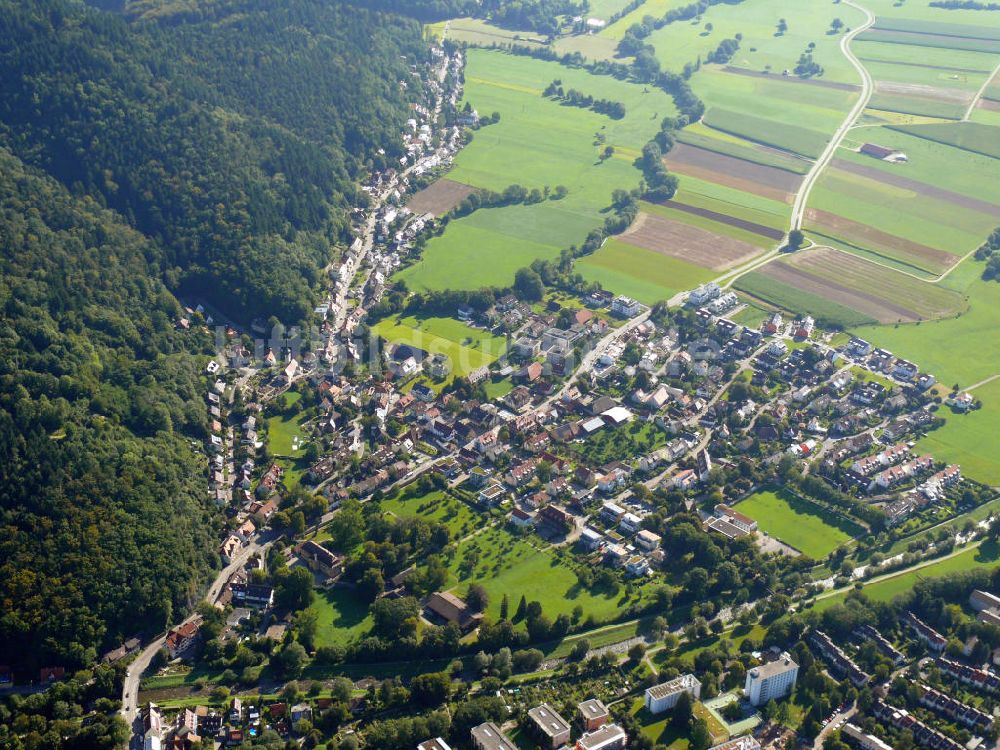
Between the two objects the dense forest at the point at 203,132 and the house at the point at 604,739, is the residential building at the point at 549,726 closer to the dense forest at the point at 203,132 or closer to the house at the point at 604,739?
the house at the point at 604,739

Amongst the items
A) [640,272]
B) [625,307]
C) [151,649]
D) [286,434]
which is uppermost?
[640,272]

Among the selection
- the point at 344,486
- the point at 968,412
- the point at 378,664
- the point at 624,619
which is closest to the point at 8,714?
the point at 378,664

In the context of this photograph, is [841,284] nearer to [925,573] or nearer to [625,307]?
[625,307]

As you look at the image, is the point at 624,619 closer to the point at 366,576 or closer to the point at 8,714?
the point at 366,576

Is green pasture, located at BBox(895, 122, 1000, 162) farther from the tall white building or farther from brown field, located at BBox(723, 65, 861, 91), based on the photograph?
the tall white building

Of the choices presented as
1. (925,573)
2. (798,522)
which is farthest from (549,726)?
(925,573)

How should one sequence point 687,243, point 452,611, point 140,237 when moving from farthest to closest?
point 687,243 < point 140,237 < point 452,611

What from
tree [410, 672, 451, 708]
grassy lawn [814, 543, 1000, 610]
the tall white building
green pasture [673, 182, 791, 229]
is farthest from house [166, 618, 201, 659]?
green pasture [673, 182, 791, 229]
